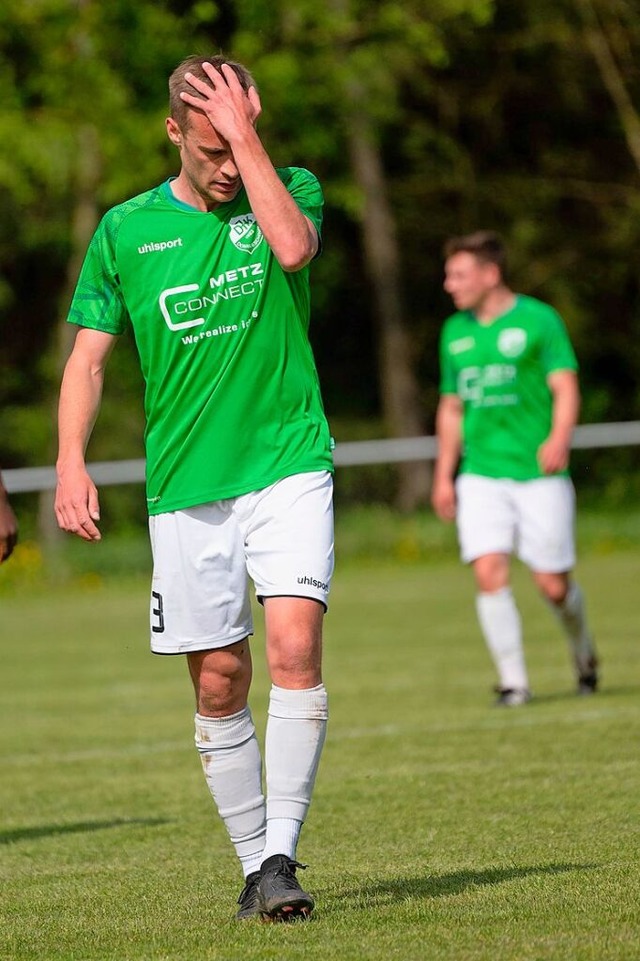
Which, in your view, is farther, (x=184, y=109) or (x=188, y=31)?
(x=188, y=31)

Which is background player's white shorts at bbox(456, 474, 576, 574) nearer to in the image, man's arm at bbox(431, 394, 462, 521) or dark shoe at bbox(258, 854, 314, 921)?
man's arm at bbox(431, 394, 462, 521)

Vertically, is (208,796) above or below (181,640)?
below

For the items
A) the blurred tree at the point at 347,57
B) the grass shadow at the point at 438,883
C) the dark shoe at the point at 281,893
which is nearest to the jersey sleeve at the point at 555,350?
the grass shadow at the point at 438,883

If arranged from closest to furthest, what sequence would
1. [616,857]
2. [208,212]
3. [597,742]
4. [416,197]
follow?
1. [208,212]
2. [616,857]
3. [597,742]
4. [416,197]

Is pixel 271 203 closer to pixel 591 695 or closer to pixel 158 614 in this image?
pixel 158 614

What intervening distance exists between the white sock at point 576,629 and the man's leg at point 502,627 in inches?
11.7

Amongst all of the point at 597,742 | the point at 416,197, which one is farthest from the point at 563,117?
the point at 597,742

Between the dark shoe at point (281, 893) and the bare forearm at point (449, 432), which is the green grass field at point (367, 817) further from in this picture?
the bare forearm at point (449, 432)

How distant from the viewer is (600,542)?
23438 mm

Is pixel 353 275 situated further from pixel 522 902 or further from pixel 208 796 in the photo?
pixel 522 902

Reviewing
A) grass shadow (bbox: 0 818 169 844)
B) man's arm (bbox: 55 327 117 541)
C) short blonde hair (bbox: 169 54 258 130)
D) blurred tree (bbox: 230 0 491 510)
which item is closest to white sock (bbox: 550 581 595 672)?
grass shadow (bbox: 0 818 169 844)

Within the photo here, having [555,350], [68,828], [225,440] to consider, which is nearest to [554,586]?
[555,350]

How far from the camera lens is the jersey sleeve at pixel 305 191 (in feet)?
16.9

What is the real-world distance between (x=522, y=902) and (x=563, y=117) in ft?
96.1
